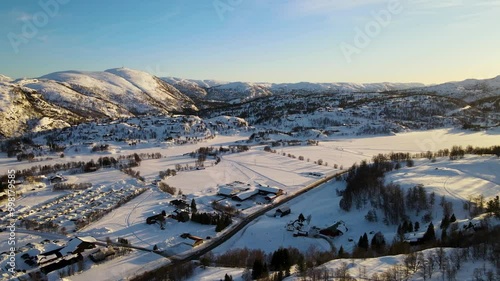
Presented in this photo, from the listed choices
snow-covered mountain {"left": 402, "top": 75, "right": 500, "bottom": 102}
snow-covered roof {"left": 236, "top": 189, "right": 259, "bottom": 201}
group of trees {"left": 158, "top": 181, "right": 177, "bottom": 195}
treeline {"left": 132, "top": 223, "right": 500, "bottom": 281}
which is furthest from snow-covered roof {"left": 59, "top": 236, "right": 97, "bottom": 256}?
snow-covered mountain {"left": 402, "top": 75, "right": 500, "bottom": 102}

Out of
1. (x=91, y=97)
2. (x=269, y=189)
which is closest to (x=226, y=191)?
(x=269, y=189)

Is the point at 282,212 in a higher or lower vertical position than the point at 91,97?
lower

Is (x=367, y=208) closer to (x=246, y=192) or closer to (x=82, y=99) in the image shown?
(x=246, y=192)

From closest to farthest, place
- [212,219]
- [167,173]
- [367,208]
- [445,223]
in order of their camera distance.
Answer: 1. [445,223]
2. [212,219]
3. [367,208]
4. [167,173]

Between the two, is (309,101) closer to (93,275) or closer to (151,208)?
(151,208)

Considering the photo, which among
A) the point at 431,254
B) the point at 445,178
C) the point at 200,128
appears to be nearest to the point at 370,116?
the point at 200,128

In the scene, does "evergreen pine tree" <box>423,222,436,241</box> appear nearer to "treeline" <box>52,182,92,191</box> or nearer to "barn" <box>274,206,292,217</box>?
"barn" <box>274,206,292,217</box>

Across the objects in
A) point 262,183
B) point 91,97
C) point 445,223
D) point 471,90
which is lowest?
point 262,183
